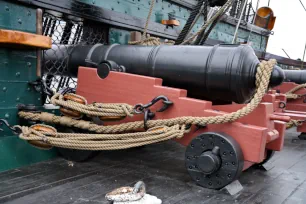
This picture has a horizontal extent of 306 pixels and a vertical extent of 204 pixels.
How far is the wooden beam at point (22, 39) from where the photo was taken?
208 centimetres

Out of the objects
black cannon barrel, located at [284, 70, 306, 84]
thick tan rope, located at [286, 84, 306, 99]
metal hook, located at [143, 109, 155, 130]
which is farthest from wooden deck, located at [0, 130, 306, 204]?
black cannon barrel, located at [284, 70, 306, 84]

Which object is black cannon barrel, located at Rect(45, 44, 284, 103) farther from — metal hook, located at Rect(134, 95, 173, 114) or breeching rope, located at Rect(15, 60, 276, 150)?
metal hook, located at Rect(134, 95, 173, 114)

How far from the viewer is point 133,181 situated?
2096 millimetres

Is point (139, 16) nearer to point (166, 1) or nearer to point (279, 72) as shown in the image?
point (166, 1)

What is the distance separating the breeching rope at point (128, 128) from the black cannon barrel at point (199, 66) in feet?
0.30

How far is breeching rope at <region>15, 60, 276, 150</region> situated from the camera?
1966 mm

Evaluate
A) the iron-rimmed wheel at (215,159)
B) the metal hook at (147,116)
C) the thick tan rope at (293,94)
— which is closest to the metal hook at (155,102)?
the metal hook at (147,116)

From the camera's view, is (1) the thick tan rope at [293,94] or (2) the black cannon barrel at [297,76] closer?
(1) the thick tan rope at [293,94]

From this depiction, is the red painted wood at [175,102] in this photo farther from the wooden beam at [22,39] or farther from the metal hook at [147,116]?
the wooden beam at [22,39]

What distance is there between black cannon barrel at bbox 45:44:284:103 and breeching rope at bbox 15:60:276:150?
3.6 inches

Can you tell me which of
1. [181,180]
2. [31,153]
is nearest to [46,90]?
[31,153]

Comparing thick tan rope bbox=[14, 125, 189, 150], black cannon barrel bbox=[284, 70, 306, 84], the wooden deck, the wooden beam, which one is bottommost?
the wooden deck

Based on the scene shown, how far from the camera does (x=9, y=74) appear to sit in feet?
7.65

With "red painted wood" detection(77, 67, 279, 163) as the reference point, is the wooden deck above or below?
below
